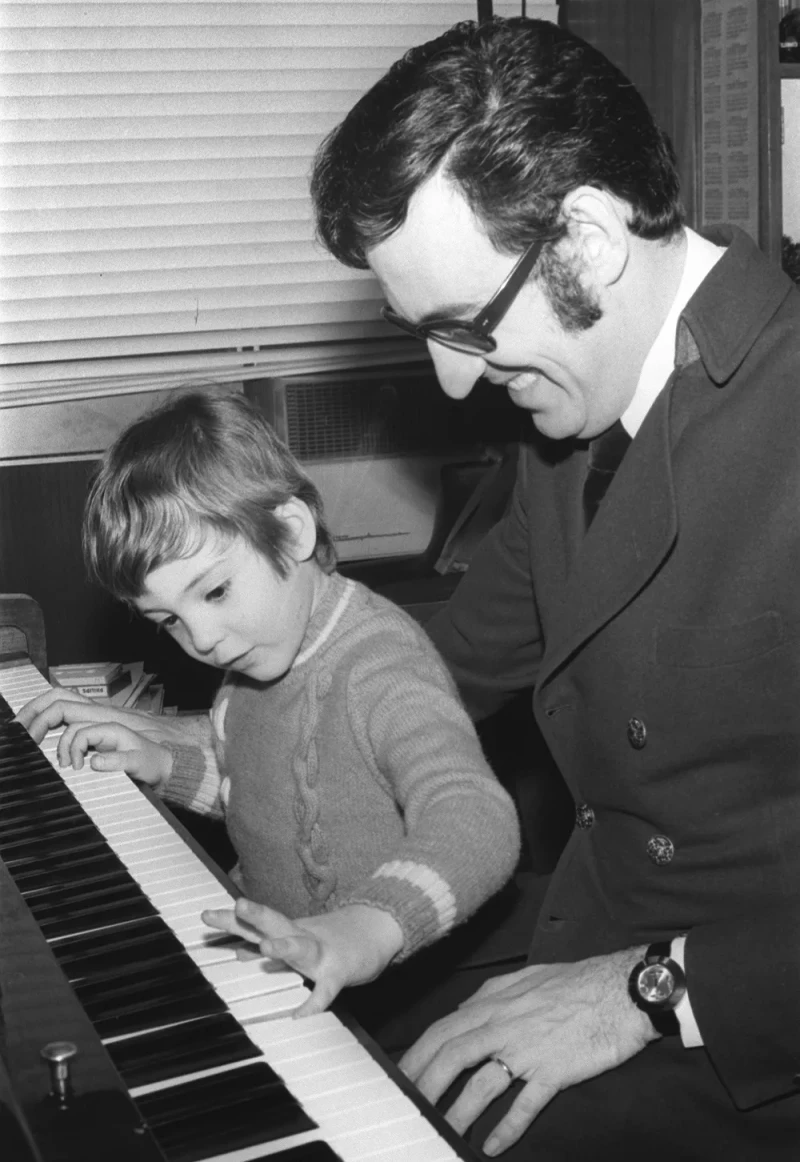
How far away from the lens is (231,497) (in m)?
1.61

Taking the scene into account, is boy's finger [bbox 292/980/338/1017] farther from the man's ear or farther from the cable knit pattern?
the man's ear

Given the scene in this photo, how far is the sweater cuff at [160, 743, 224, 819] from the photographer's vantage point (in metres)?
1.84

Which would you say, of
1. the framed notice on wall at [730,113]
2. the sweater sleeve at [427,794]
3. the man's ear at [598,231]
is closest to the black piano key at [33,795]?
the sweater sleeve at [427,794]

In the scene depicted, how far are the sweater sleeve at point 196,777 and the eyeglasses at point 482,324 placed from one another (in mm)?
712

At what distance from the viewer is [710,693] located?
1.36m

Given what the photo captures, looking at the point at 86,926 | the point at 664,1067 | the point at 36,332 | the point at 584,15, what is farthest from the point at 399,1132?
the point at 584,15

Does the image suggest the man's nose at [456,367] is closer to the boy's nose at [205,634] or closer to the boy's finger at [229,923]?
the boy's nose at [205,634]

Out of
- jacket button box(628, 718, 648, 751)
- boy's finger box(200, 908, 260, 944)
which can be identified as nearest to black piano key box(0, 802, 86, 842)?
boy's finger box(200, 908, 260, 944)

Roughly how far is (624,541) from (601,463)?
19 cm

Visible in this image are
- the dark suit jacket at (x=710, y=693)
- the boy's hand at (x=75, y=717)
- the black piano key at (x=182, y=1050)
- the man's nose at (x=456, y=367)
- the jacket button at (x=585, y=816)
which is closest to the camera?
the black piano key at (x=182, y=1050)

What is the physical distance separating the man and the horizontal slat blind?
153cm

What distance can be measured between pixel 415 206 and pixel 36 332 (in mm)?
1707

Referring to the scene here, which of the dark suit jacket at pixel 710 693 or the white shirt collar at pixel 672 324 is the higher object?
the white shirt collar at pixel 672 324

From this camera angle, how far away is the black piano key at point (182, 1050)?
96cm
